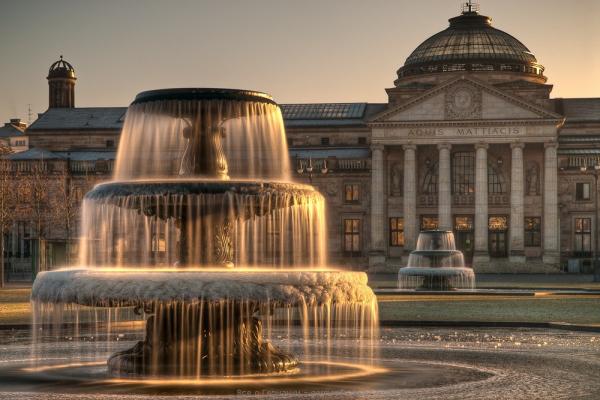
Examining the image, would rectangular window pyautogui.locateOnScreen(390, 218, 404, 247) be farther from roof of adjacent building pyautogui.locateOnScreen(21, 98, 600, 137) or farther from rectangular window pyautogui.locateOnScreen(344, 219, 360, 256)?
roof of adjacent building pyautogui.locateOnScreen(21, 98, 600, 137)

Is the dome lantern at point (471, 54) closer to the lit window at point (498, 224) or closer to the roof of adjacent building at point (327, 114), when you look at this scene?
the roof of adjacent building at point (327, 114)

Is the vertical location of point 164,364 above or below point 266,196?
below

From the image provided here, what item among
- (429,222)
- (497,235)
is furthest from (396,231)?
(497,235)

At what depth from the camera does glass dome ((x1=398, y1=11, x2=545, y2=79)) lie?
11512cm

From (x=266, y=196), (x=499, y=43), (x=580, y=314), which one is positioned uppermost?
(x=499, y=43)

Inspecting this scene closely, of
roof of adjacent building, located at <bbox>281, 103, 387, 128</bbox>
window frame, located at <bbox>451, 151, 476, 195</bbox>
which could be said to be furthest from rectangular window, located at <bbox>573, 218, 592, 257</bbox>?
roof of adjacent building, located at <bbox>281, 103, 387, 128</bbox>

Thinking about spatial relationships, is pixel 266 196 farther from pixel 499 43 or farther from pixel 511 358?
pixel 499 43

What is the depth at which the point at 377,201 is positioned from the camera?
10469cm

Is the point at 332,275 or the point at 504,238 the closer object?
the point at 332,275

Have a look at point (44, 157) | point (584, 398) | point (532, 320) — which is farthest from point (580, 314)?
point (44, 157)

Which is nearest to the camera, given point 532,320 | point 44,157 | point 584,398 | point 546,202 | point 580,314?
point 584,398

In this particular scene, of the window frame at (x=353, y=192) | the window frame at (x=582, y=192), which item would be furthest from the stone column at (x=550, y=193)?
the window frame at (x=353, y=192)

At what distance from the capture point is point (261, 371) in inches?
744

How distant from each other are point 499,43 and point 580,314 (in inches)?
3231
